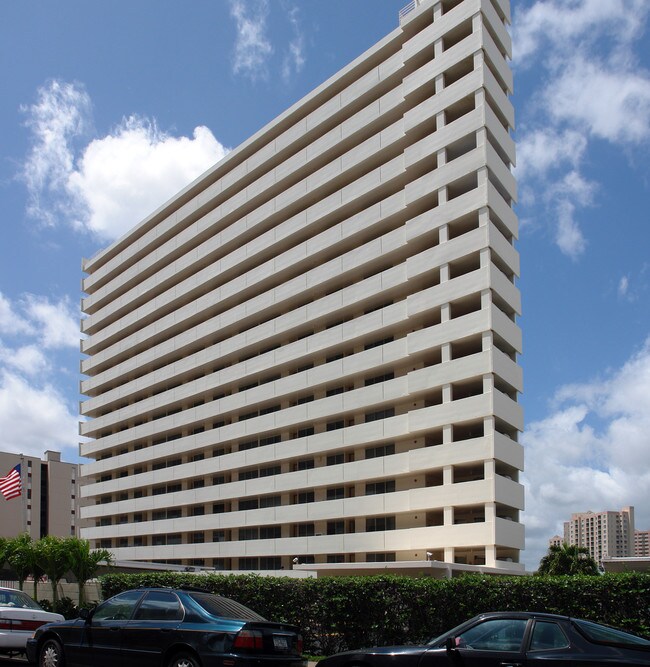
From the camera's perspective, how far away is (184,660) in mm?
11938

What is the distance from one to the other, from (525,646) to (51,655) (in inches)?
334

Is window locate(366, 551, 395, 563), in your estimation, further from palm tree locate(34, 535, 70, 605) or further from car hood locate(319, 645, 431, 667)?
car hood locate(319, 645, 431, 667)

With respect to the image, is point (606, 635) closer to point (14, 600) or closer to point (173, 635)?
point (173, 635)

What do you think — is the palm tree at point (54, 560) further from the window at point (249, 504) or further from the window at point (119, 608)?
the window at point (249, 504)

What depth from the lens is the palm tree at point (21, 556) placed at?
114 feet

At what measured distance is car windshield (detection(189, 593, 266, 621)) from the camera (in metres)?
12.3

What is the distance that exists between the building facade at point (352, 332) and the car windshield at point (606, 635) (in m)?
28.1

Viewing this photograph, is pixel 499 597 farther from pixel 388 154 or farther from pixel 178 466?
pixel 178 466

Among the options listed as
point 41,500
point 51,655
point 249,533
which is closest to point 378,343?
point 249,533

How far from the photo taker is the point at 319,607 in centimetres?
1922

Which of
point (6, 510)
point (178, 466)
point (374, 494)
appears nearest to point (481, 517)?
point (374, 494)

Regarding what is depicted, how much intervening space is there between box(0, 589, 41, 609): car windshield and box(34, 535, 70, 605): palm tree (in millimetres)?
15298

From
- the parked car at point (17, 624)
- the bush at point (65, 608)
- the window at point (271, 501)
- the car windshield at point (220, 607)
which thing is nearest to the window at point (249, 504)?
the window at point (271, 501)

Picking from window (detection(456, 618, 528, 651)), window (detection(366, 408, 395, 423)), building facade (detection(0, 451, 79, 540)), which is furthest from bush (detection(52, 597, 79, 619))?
building facade (detection(0, 451, 79, 540))
